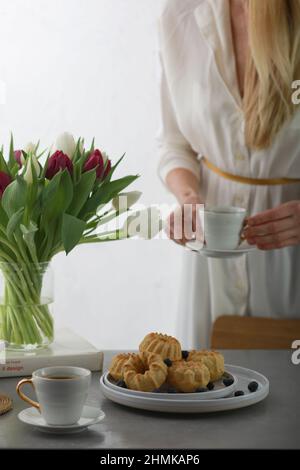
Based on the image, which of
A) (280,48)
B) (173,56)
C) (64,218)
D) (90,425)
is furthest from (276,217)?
(90,425)

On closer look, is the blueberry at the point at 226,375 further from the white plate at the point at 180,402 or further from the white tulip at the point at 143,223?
the white tulip at the point at 143,223

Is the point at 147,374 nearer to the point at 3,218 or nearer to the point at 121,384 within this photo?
the point at 121,384

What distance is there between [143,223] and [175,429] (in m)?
0.42

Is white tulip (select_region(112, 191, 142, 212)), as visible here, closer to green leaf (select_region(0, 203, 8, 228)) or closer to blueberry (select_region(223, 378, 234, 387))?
green leaf (select_region(0, 203, 8, 228))

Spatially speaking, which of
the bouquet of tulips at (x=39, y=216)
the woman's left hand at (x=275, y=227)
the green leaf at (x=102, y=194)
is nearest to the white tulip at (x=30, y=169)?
the bouquet of tulips at (x=39, y=216)

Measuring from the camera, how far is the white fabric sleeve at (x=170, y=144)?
2.11 meters

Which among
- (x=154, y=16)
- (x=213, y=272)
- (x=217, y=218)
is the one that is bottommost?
(x=213, y=272)

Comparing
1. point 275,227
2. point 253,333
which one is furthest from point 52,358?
point 275,227

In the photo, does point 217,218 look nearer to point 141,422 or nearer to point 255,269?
point 255,269

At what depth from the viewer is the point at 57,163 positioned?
129 centimetres

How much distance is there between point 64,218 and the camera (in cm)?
123

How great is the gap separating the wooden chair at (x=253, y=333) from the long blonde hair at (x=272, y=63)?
44 cm

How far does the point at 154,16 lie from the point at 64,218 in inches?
62.4

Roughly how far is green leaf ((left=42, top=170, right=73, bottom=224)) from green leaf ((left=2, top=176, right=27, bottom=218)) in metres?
0.04
